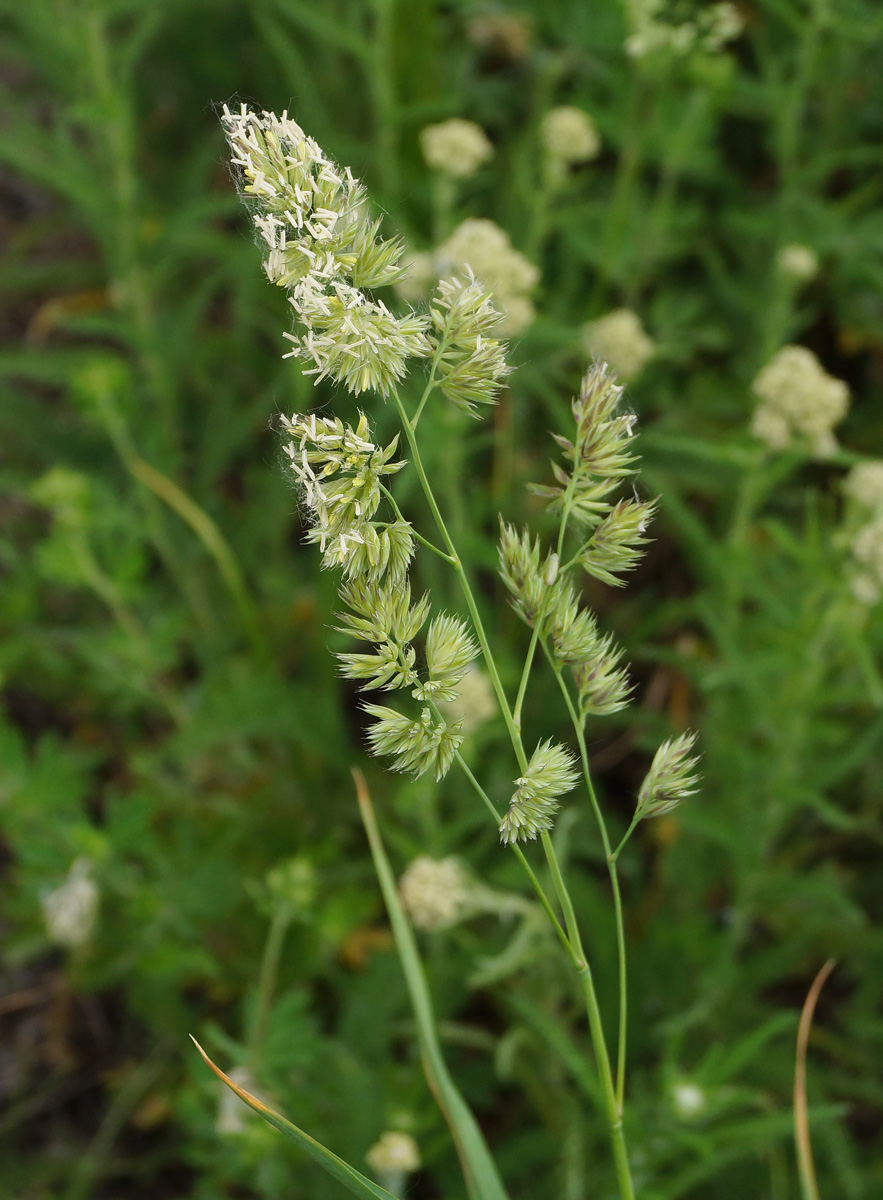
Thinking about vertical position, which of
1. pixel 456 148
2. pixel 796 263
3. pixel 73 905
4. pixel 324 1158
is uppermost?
pixel 456 148

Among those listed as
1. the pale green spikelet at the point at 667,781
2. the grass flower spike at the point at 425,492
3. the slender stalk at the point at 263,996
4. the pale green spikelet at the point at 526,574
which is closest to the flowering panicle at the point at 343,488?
the grass flower spike at the point at 425,492

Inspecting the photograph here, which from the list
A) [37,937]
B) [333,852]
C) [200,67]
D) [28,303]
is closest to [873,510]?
[333,852]

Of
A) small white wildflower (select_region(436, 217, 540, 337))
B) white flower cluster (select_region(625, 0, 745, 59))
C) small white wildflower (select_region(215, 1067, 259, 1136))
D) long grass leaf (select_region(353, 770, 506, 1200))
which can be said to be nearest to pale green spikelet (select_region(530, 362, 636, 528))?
long grass leaf (select_region(353, 770, 506, 1200))

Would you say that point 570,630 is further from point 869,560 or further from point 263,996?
point 263,996

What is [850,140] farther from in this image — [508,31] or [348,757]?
[348,757]

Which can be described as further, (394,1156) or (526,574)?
(394,1156)

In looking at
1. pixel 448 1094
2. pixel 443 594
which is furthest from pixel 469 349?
pixel 443 594
